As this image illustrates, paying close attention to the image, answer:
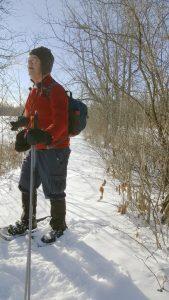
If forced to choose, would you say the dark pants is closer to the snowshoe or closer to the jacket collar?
the snowshoe

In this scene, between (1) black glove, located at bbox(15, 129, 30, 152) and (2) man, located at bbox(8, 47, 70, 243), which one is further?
(1) black glove, located at bbox(15, 129, 30, 152)

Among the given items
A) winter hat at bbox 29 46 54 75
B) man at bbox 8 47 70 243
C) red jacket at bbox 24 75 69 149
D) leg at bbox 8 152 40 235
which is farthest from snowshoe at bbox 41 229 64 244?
winter hat at bbox 29 46 54 75

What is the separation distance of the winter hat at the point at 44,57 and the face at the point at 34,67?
28 millimetres

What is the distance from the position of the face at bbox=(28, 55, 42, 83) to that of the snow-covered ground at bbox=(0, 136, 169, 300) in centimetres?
130

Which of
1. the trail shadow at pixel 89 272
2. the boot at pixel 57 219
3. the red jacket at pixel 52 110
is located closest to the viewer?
the trail shadow at pixel 89 272

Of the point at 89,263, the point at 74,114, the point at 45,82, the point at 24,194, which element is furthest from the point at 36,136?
the point at 89,263

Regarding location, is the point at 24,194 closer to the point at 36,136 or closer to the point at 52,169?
the point at 52,169

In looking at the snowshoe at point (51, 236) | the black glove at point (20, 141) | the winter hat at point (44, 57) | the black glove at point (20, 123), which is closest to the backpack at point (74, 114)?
the winter hat at point (44, 57)

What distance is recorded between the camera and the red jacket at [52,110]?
271 centimetres

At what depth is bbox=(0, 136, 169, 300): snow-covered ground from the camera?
7.11 feet

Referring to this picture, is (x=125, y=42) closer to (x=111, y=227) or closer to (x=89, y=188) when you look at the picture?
(x=89, y=188)

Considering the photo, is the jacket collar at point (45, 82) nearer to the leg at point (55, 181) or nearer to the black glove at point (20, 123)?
the black glove at point (20, 123)

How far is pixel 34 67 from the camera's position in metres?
2.85

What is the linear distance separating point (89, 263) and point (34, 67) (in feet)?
4.99
